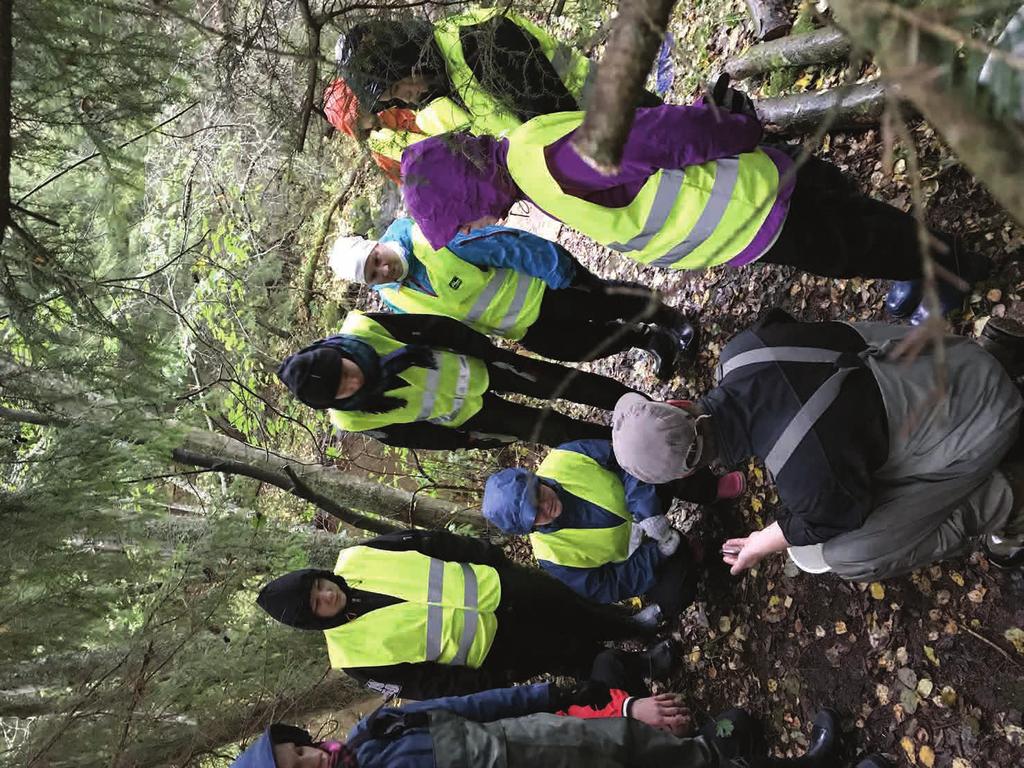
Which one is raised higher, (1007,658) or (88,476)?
(88,476)

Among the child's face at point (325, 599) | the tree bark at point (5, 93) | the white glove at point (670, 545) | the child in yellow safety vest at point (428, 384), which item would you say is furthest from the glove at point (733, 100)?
the child's face at point (325, 599)

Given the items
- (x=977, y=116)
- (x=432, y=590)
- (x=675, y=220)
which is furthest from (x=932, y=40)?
(x=432, y=590)

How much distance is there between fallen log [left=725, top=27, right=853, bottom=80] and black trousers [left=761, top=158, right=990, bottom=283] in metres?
1.35

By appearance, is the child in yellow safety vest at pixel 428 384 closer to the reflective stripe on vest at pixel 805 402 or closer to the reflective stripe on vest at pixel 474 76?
the reflective stripe on vest at pixel 474 76

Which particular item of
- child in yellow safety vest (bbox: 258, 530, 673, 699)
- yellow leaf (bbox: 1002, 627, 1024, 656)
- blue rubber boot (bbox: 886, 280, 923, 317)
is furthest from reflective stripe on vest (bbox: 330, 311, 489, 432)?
yellow leaf (bbox: 1002, 627, 1024, 656)

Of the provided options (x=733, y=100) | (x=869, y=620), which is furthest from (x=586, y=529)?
(x=733, y=100)

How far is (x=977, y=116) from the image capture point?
0.94 m

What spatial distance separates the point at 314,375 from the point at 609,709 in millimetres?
2443

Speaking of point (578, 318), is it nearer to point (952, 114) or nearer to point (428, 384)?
point (428, 384)

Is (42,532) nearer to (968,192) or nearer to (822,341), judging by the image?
(822,341)

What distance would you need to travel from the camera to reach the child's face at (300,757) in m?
2.85

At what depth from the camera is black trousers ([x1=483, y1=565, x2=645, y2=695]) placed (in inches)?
157

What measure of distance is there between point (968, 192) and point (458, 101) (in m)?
2.54

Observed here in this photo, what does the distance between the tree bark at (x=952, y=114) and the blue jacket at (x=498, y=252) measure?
2.88m
